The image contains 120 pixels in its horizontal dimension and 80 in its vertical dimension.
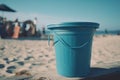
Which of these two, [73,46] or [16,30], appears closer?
[73,46]

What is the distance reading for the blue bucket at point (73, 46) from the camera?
8.93 ft

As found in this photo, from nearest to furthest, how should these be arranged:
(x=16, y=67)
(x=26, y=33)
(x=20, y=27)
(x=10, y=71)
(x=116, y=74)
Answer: (x=116, y=74) < (x=10, y=71) < (x=16, y=67) < (x=20, y=27) < (x=26, y=33)

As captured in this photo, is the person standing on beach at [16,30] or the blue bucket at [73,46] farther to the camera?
the person standing on beach at [16,30]

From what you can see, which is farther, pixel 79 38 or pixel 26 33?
pixel 26 33

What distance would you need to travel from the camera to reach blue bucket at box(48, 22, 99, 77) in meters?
2.72

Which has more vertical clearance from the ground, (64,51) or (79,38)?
(79,38)

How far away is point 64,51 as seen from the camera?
281cm

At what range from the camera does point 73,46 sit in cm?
274

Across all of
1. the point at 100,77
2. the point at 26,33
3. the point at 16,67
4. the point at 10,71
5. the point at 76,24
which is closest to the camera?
the point at 76,24

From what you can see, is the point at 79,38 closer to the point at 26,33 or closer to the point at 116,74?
the point at 116,74

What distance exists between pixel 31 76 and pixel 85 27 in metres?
1.17

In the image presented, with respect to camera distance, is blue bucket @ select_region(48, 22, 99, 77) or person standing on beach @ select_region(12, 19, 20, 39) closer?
blue bucket @ select_region(48, 22, 99, 77)

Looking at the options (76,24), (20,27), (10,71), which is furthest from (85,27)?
(20,27)

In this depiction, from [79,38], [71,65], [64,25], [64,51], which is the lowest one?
[71,65]
